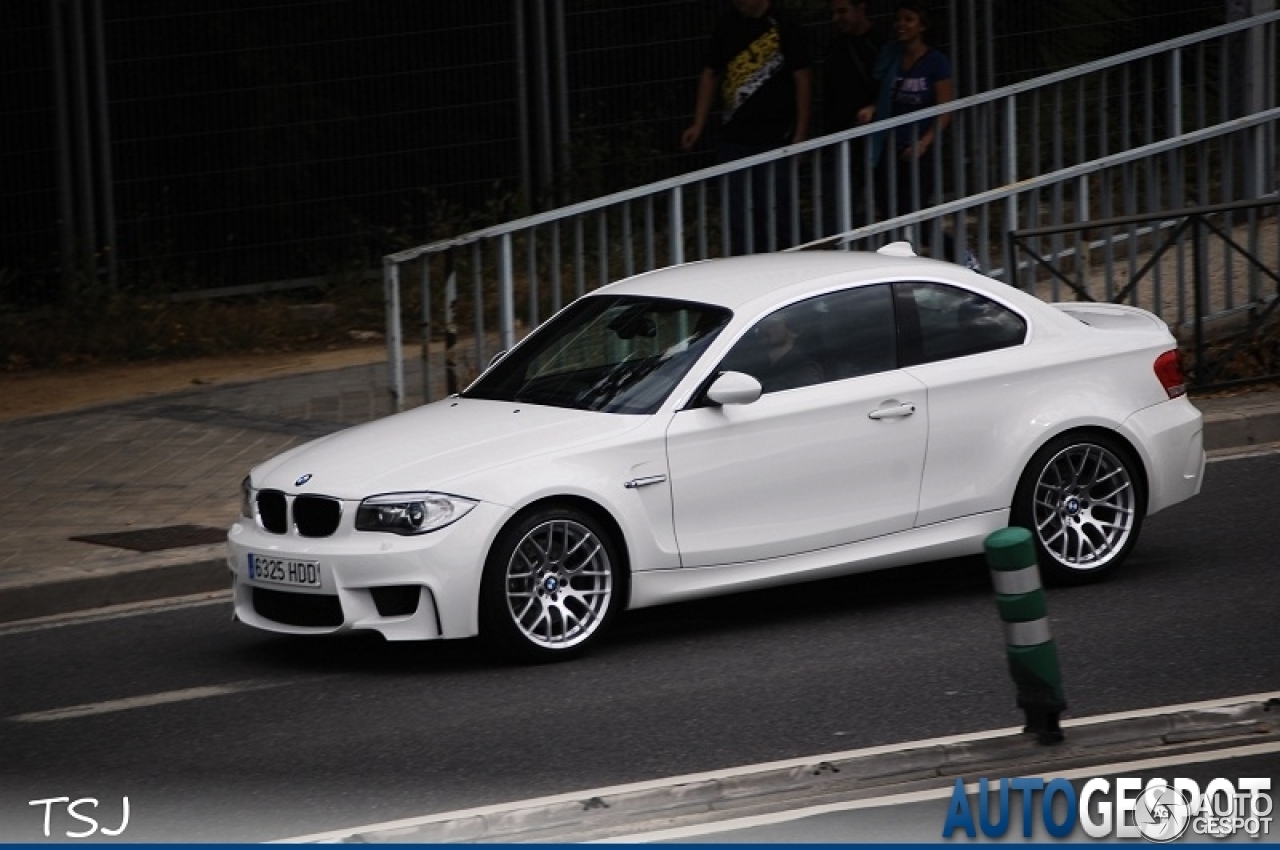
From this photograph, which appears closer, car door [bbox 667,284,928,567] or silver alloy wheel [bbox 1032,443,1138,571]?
car door [bbox 667,284,928,567]

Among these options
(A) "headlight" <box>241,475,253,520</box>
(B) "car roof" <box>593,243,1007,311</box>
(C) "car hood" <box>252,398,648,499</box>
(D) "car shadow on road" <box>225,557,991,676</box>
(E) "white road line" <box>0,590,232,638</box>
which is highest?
(B) "car roof" <box>593,243,1007,311</box>

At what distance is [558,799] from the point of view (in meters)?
7.07

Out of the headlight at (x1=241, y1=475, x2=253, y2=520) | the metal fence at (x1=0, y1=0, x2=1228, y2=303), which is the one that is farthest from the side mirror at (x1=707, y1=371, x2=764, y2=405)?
the metal fence at (x1=0, y1=0, x2=1228, y2=303)

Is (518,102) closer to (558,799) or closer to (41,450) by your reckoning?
(41,450)

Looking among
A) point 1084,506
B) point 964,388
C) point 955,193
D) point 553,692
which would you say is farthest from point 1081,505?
point 955,193

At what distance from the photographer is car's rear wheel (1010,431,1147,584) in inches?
385

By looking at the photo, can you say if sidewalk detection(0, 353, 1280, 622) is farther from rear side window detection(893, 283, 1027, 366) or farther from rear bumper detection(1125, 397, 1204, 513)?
rear side window detection(893, 283, 1027, 366)

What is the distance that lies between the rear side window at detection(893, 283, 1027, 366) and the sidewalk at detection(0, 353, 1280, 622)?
3.43 m

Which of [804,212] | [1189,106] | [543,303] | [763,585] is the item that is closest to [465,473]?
[763,585]

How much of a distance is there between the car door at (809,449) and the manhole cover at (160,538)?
122 inches

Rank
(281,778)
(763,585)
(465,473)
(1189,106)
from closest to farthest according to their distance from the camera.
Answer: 1. (281,778)
2. (465,473)
3. (763,585)
4. (1189,106)

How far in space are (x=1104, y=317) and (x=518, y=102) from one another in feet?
32.3

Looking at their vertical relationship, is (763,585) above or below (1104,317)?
below

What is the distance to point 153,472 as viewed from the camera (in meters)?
13.2
